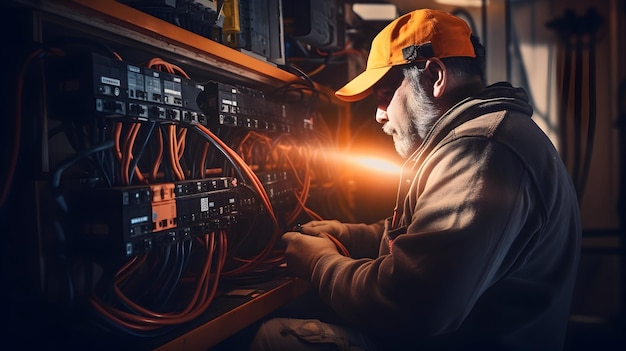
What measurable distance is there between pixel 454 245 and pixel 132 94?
0.68 m

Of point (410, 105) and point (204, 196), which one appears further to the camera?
point (410, 105)

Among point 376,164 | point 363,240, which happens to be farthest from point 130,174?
point 376,164

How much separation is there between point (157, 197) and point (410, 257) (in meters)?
0.53

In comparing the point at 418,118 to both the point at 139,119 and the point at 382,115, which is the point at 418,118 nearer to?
the point at 382,115

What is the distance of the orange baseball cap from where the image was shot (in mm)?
1248

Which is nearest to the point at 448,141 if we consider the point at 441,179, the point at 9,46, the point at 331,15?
the point at 441,179

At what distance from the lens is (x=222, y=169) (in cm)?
128

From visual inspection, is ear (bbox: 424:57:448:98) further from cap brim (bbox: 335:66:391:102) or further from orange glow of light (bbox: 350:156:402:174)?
orange glow of light (bbox: 350:156:402:174)

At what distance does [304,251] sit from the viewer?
127cm

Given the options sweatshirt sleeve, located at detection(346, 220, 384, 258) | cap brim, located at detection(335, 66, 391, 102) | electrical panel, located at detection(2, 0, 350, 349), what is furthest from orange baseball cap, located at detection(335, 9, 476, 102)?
sweatshirt sleeve, located at detection(346, 220, 384, 258)

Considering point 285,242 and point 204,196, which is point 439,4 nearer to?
point 285,242

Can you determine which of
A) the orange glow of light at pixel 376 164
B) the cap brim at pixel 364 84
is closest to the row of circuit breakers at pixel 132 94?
the cap brim at pixel 364 84

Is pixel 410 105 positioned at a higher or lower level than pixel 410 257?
higher

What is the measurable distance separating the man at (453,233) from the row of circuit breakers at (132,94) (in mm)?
439
